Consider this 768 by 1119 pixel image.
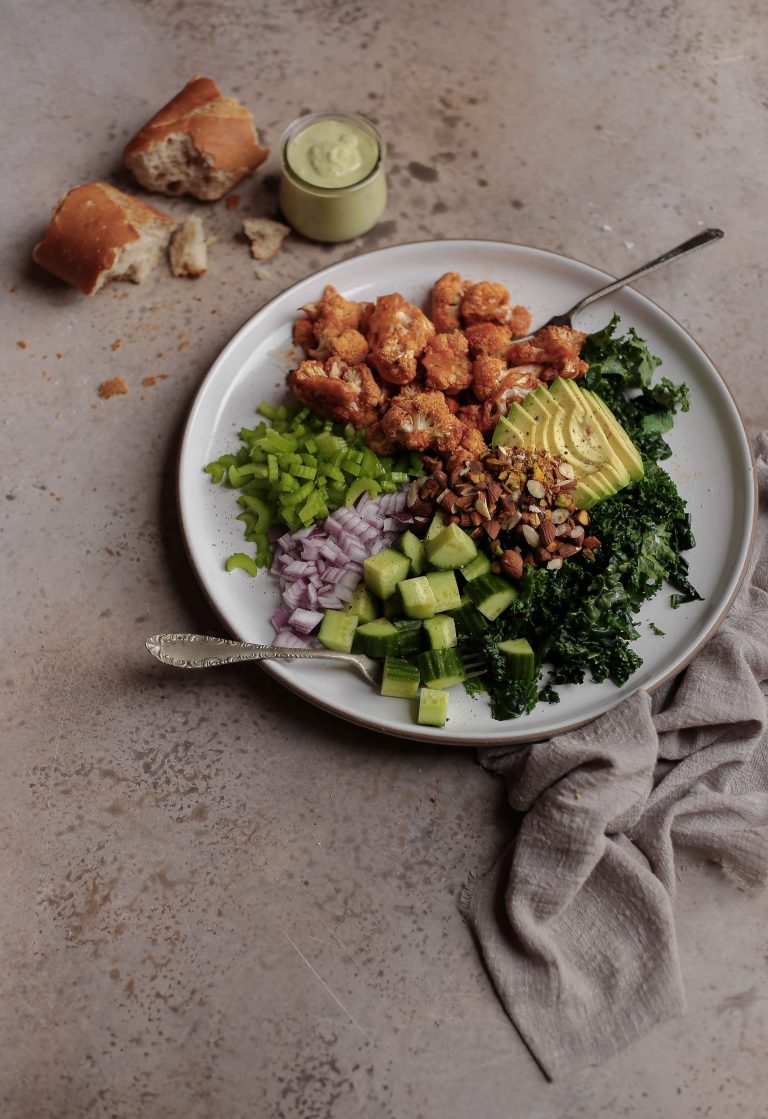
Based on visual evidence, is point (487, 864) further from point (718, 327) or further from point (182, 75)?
point (182, 75)

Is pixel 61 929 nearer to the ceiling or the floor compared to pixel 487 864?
nearer to the floor

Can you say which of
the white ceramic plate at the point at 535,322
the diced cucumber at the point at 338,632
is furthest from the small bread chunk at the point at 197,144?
the diced cucumber at the point at 338,632

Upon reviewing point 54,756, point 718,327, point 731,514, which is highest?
point 718,327

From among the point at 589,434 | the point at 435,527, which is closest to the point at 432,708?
the point at 435,527

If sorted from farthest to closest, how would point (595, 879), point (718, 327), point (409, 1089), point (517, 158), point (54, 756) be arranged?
point (517, 158) → point (718, 327) → point (54, 756) → point (595, 879) → point (409, 1089)

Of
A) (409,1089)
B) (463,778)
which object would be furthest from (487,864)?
(409,1089)

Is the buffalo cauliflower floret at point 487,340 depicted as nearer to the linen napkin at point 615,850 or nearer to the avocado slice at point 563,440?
the avocado slice at point 563,440

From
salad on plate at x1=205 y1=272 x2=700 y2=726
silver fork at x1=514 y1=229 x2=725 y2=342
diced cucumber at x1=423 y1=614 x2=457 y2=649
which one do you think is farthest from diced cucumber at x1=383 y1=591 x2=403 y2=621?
silver fork at x1=514 y1=229 x2=725 y2=342
